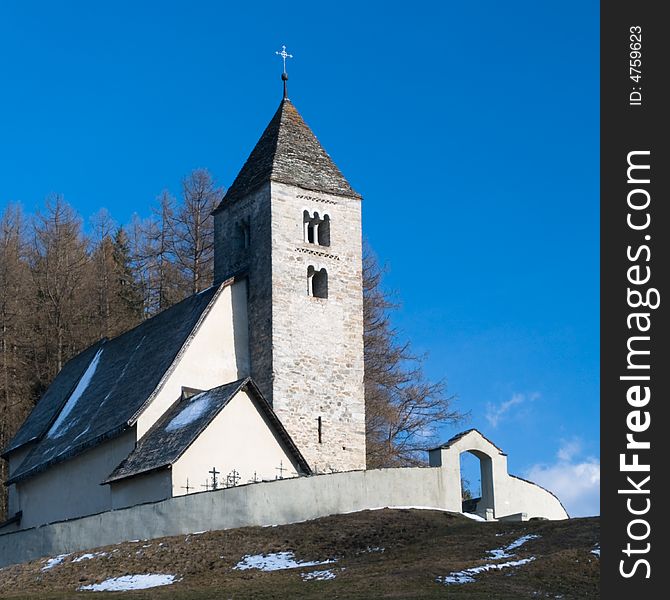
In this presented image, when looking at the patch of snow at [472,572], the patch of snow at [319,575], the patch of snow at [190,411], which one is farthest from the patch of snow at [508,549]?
the patch of snow at [190,411]

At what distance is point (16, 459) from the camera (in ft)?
163

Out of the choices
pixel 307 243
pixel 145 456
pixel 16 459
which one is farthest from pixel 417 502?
pixel 16 459

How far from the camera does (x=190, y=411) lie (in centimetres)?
3719

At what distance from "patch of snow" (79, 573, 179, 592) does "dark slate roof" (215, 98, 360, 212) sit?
16.7 metres

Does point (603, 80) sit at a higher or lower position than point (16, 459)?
higher

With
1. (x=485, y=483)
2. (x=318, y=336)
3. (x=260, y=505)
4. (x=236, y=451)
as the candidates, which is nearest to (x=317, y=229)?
(x=318, y=336)

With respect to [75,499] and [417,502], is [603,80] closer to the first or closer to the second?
[417,502]

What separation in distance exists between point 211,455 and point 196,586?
9.73 meters

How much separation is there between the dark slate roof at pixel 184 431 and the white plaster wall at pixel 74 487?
1169 mm

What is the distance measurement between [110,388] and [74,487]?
13.0ft

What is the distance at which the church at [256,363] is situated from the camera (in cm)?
3638

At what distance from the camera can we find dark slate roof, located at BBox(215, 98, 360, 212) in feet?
137

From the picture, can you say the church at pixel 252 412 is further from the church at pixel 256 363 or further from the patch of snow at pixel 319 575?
the patch of snow at pixel 319 575

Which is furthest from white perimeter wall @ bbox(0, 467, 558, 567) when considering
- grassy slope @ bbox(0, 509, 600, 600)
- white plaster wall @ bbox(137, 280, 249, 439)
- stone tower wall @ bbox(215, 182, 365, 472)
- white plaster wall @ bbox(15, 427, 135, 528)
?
white plaster wall @ bbox(137, 280, 249, 439)
